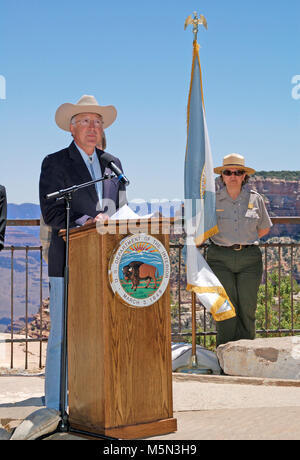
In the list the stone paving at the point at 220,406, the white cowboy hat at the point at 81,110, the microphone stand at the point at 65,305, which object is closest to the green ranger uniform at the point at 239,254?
the stone paving at the point at 220,406

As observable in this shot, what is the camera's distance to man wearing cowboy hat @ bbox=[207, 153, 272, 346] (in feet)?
18.7

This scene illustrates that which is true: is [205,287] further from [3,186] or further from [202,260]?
[3,186]

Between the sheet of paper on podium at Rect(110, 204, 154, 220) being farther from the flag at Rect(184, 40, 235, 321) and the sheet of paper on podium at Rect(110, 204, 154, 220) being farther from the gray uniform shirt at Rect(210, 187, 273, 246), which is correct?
the gray uniform shirt at Rect(210, 187, 273, 246)

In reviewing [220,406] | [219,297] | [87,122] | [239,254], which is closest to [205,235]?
[239,254]

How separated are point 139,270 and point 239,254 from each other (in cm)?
270

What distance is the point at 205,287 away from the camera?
542cm

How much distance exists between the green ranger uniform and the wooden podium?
2.52m

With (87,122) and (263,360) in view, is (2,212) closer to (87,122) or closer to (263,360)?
(87,122)

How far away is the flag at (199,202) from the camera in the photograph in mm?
5422

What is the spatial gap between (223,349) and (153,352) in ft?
7.93

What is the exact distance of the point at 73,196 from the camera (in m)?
3.77

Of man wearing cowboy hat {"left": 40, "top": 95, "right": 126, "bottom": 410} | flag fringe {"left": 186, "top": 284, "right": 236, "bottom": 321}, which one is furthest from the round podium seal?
flag fringe {"left": 186, "top": 284, "right": 236, "bottom": 321}

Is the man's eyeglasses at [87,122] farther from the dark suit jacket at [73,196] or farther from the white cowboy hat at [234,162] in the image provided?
the white cowboy hat at [234,162]

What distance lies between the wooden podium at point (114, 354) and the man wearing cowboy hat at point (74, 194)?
40 centimetres
